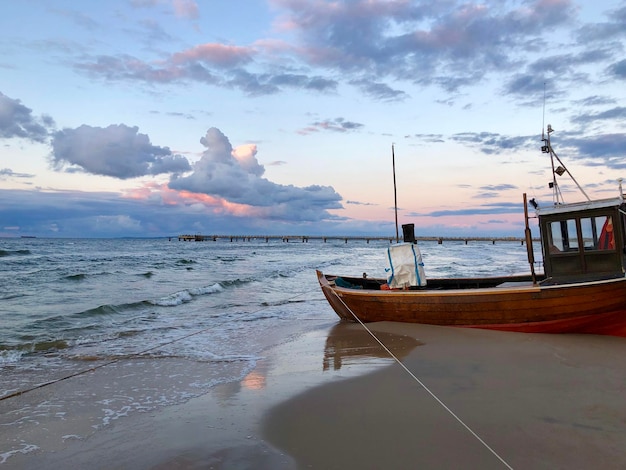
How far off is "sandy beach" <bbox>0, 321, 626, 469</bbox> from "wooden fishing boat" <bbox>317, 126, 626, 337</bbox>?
892mm

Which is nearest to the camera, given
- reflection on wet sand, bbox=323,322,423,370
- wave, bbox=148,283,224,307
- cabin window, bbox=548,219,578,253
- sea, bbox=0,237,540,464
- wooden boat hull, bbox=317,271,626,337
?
sea, bbox=0,237,540,464

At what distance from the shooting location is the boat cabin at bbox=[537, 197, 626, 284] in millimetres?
8812

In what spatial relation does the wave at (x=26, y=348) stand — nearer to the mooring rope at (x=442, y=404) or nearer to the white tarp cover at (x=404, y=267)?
the mooring rope at (x=442, y=404)

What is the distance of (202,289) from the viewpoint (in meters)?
20.8

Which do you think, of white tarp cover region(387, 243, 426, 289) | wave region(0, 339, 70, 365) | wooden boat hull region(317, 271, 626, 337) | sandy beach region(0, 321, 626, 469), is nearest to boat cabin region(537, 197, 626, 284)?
wooden boat hull region(317, 271, 626, 337)

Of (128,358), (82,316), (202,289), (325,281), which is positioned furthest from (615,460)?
(202,289)

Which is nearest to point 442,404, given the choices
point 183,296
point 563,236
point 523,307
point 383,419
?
point 383,419

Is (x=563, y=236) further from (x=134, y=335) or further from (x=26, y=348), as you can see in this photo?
(x=26, y=348)

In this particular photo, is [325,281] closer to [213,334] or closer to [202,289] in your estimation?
[213,334]

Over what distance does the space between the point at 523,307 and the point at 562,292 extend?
781mm

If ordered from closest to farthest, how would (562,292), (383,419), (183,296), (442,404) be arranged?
(383,419), (442,404), (562,292), (183,296)

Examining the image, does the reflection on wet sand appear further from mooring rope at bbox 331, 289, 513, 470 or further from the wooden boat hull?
the wooden boat hull

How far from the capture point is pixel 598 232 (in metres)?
9.05

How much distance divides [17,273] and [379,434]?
29209 millimetres
